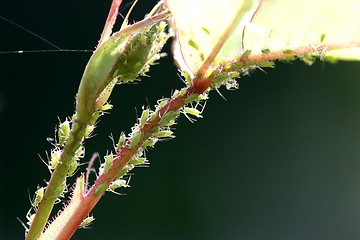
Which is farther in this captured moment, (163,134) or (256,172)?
(256,172)

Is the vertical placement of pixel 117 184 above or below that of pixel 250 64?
below

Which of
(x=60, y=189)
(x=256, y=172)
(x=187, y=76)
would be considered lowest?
(x=60, y=189)

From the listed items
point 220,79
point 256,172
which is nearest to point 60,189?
point 220,79

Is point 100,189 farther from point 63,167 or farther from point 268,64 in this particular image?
point 268,64

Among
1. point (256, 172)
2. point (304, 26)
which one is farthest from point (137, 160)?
point (256, 172)

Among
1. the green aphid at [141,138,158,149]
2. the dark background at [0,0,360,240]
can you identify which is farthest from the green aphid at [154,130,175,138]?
the dark background at [0,0,360,240]

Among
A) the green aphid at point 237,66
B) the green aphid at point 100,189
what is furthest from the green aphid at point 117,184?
the green aphid at point 237,66
